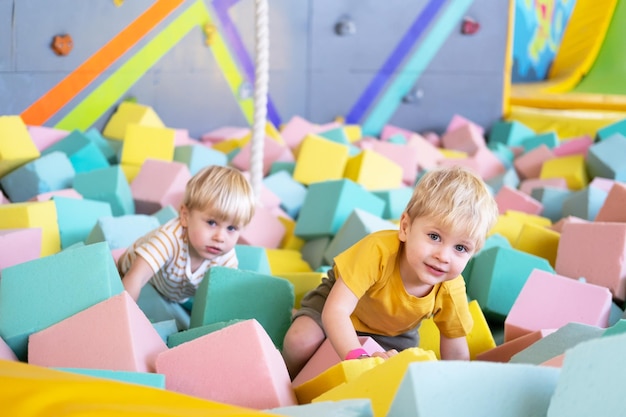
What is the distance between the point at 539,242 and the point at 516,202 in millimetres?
473

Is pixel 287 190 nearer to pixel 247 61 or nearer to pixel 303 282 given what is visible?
pixel 303 282

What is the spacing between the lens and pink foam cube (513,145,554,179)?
2857 mm

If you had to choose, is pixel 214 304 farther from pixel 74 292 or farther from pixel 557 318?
pixel 557 318

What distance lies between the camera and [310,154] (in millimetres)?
2434

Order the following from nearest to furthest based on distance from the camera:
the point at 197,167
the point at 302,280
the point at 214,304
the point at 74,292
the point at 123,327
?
the point at 123,327, the point at 74,292, the point at 214,304, the point at 302,280, the point at 197,167

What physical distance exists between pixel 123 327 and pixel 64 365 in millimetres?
104

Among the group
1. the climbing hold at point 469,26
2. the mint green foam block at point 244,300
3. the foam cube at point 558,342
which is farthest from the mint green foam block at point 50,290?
the climbing hold at point 469,26

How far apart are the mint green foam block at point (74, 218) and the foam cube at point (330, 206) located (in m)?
0.50

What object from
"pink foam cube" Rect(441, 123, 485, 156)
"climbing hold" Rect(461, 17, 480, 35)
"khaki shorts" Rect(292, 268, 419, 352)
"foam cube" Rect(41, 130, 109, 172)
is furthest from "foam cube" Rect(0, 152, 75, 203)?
"climbing hold" Rect(461, 17, 480, 35)

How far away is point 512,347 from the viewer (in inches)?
53.3

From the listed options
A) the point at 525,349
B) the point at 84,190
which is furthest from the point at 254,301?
the point at 84,190

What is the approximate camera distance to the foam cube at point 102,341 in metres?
1.04

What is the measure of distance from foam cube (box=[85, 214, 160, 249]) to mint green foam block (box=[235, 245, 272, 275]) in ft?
0.74

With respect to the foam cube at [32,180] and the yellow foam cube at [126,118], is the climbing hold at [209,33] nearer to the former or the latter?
the yellow foam cube at [126,118]
